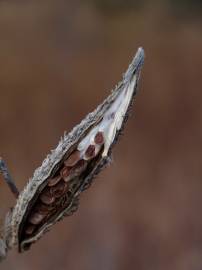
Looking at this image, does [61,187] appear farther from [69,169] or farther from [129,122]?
[129,122]

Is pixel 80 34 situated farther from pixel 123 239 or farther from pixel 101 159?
pixel 101 159

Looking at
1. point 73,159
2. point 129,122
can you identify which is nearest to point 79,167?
point 73,159

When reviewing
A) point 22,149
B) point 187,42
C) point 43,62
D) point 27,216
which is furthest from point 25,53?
point 27,216

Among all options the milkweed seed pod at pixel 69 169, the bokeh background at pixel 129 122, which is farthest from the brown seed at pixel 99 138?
the bokeh background at pixel 129 122

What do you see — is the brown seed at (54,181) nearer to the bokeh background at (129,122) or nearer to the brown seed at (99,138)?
the brown seed at (99,138)

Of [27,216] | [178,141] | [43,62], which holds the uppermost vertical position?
[43,62]

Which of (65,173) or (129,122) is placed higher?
(129,122)
